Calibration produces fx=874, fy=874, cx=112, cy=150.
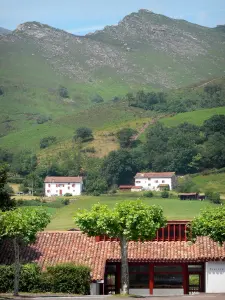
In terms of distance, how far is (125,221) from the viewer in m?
59.4

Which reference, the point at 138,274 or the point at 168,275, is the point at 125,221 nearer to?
the point at 138,274

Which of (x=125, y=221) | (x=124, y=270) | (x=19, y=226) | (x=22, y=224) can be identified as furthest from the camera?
(x=124, y=270)

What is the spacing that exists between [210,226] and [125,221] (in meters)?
7.45

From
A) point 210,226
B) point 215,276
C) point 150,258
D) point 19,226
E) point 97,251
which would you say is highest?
point 210,226

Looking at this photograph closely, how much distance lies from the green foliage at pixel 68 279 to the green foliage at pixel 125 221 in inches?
112

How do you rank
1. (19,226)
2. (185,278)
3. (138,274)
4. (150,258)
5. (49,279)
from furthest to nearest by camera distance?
(138,274) → (185,278) → (150,258) → (49,279) → (19,226)

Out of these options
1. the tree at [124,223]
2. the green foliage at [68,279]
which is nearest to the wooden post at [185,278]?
the tree at [124,223]

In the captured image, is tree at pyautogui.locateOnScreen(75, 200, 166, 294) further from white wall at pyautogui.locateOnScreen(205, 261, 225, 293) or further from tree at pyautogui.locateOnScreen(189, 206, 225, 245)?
white wall at pyautogui.locateOnScreen(205, 261, 225, 293)

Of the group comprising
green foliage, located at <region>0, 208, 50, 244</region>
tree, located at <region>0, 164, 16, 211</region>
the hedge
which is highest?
tree, located at <region>0, 164, 16, 211</region>

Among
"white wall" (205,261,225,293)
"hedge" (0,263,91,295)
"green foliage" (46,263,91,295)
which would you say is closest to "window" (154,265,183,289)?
"white wall" (205,261,225,293)

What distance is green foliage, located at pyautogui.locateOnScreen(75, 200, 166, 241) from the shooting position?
5903cm

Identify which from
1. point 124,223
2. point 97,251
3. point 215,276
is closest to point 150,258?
point 97,251

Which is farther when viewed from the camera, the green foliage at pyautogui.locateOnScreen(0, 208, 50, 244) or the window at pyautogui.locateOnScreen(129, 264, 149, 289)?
the window at pyautogui.locateOnScreen(129, 264, 149, 289)

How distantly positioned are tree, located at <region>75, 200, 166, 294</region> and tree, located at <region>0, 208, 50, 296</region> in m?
2.84
